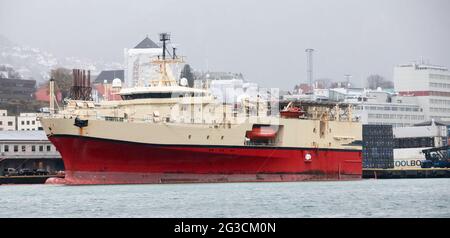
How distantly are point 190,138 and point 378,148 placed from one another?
37669 millimetres

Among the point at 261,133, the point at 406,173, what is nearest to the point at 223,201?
the point at 261,133

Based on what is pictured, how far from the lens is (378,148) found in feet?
304

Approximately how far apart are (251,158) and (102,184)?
361 inches

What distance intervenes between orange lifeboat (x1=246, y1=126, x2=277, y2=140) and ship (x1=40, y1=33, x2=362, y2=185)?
0.06 m

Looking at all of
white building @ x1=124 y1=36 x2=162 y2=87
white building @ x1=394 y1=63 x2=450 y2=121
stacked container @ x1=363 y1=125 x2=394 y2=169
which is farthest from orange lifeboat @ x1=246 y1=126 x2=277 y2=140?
white building @ x1=124 y1=36 x2=162 y2=87

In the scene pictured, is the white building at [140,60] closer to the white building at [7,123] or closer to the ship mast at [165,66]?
the white building at [7,123]

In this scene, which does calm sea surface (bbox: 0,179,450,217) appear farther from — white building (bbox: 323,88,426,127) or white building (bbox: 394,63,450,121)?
white building (bbox: 394,63,450,121)

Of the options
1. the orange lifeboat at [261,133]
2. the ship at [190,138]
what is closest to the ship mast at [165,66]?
the ship at [190,138]

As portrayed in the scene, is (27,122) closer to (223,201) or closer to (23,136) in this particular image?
(23,136)

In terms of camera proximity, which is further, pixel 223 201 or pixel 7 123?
pixel 7 123

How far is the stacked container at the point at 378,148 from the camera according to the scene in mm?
92188
